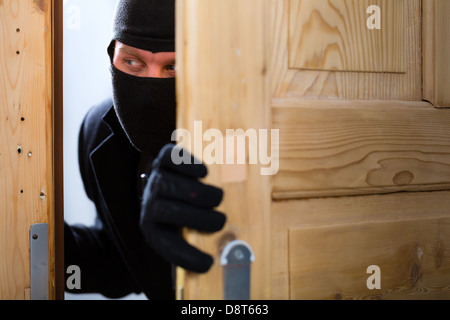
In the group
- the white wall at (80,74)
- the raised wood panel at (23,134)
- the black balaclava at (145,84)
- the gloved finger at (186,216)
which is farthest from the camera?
the white wall at (80,74)

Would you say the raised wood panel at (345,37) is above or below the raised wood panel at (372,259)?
above

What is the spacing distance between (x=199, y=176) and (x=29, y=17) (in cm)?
75

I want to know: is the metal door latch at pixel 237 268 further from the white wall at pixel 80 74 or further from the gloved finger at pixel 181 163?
the white wall at pixel 80 74

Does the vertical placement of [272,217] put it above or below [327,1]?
below

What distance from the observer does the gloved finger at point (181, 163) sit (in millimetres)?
488

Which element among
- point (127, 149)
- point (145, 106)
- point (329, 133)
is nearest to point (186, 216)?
point (329, 133)

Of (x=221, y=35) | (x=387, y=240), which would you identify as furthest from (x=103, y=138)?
(x=387, y=240)

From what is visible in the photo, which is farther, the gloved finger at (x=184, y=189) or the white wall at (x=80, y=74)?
the white wall at (x=80, y=74)

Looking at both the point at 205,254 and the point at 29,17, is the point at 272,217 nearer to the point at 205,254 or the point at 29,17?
the point at 205,254

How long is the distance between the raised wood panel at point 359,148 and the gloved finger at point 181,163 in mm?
122

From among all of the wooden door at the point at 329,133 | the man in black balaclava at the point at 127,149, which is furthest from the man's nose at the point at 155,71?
the wooden door at the point at 329,133

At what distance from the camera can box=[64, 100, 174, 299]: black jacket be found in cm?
131

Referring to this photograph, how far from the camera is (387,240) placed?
0.61 meters
